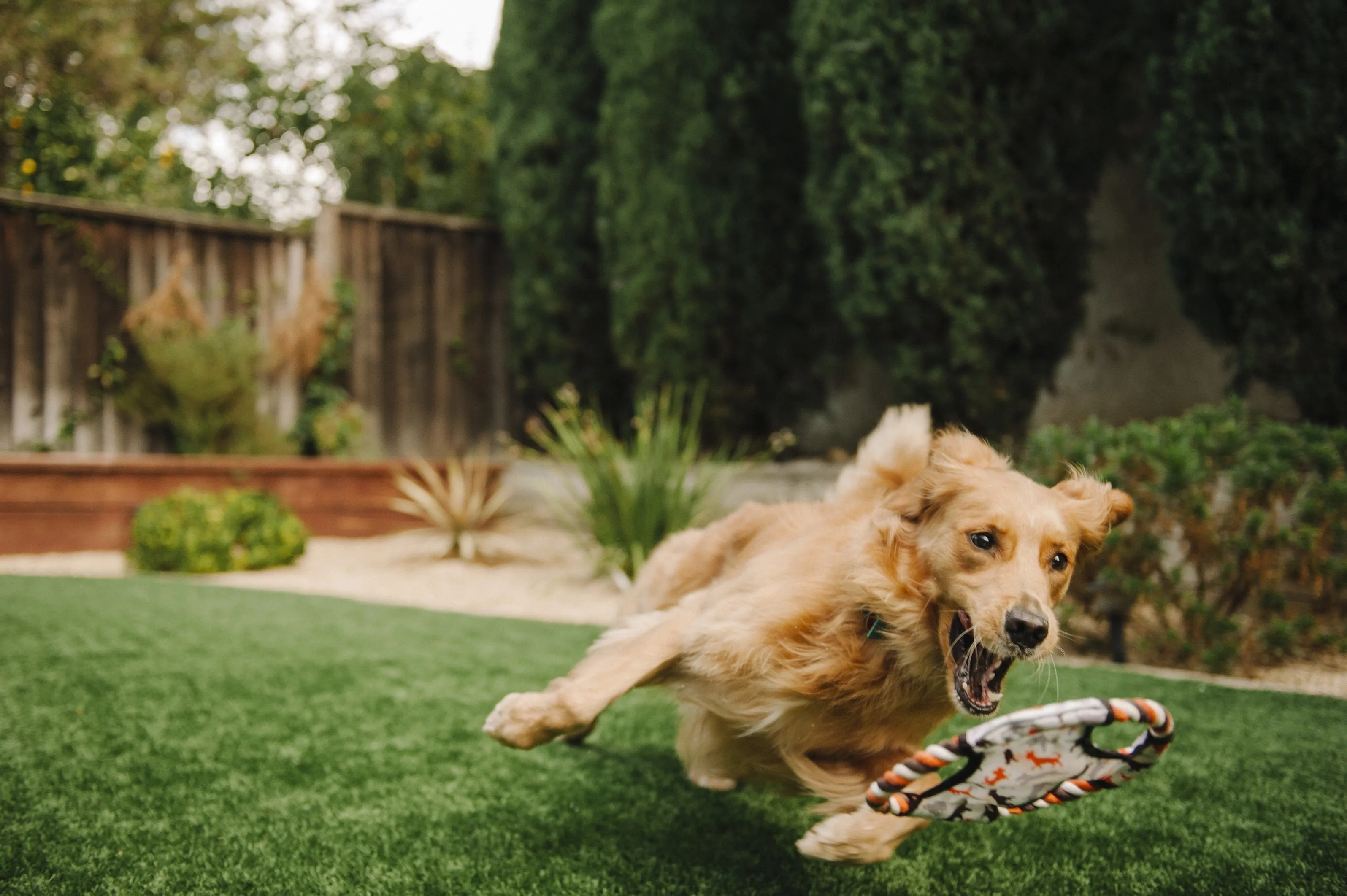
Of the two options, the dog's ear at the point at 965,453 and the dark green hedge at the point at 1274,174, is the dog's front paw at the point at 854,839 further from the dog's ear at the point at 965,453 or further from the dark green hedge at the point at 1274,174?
the dark green hedge at the point at 1274,174

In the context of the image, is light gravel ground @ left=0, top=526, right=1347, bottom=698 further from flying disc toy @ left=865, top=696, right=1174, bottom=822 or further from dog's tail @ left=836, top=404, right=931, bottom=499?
flying disc toy @ left=865, top=696, right=1174, bottom=822

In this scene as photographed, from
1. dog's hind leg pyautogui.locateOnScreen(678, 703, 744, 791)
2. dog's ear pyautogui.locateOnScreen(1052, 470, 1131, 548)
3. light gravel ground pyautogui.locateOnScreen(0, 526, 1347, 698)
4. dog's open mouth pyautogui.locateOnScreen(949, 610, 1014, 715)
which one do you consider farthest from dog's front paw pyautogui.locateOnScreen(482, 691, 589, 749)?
light gravel ground pyautogui.locateOnScreen(0, 526, 1347, 698)

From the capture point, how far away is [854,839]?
170cm

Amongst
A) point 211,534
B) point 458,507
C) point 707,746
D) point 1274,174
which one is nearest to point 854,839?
Answer: point 707,746

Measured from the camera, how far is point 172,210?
972 centimetres

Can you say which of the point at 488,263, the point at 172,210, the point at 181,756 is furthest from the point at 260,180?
the point at 181,756

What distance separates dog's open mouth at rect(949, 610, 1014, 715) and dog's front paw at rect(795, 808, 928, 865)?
30 centimetres

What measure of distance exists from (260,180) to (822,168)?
340 inches

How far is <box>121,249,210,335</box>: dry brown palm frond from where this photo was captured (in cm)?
786

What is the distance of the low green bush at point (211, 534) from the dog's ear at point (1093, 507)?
19.2ft

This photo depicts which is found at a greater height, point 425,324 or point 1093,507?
point 425,324

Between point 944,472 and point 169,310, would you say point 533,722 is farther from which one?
point 169,310

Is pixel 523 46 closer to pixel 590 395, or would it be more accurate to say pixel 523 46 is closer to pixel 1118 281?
pixel 590 395

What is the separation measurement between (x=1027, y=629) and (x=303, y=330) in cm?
830
